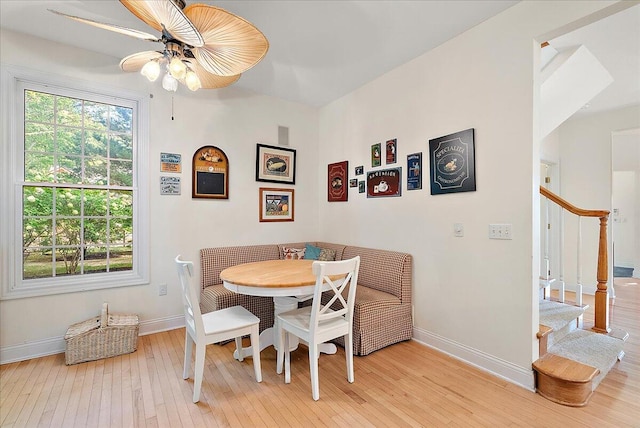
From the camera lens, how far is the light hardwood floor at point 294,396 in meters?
1.75

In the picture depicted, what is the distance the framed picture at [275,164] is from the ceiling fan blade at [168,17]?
2.07 metres

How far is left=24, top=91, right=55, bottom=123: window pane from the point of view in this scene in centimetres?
261

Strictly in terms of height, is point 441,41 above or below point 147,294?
above

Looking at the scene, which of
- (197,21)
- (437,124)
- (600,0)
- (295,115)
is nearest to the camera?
(197,21)

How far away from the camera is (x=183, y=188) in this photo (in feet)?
10.7

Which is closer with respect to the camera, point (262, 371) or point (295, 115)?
point (262, 371)

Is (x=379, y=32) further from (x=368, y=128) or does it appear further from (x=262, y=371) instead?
(x=262, y=371)

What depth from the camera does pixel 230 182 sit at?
11.7ft

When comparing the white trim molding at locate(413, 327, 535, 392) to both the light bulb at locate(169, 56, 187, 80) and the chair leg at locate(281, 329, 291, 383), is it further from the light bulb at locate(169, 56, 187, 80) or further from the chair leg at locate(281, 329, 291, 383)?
the light bulb at locate(169, 56, 187, 80)

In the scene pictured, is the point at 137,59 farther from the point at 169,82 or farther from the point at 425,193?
the point at 425,193

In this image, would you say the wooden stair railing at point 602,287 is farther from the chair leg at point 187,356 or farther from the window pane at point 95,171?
the window pane at point 95,171

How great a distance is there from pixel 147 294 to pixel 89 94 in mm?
A: 2116

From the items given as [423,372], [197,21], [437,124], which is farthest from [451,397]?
[197,21]

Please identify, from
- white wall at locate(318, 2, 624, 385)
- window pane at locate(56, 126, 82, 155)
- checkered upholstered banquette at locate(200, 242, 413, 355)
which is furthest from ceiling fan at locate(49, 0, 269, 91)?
checkered upholstered banquette at locate(200, 242, 413, 355)
